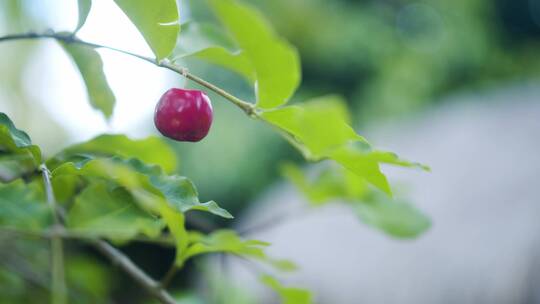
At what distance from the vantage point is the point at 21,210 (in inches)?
18.3

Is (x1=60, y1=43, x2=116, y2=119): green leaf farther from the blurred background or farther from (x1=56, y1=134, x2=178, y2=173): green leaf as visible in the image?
the blurred background

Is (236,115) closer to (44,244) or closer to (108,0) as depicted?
(44,244)

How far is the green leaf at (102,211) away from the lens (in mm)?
487

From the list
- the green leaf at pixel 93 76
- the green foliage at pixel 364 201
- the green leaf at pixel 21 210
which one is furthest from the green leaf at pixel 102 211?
the green foliage at pixel 364 201

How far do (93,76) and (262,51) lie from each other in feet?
0.85

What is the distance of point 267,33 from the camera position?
38 centimetres

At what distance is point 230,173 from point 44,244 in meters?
3.99

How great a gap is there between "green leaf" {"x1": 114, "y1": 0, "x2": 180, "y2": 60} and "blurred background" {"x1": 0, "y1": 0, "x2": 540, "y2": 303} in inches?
26.1

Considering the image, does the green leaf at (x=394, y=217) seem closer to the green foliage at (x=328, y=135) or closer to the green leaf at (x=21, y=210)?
the green foliage at (x=328, y=135)

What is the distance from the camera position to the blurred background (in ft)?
9.14

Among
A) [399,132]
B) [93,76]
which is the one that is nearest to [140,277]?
[93,76]

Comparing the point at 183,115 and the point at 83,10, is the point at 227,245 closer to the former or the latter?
the point at 183,115

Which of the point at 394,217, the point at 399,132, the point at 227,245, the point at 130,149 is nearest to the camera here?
the point at 227,245

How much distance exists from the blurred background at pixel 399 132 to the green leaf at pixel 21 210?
631 mm
